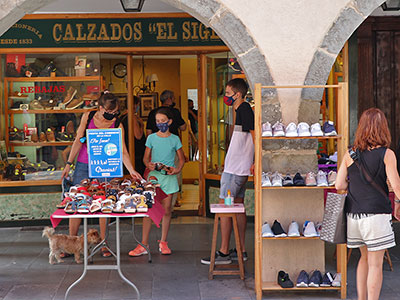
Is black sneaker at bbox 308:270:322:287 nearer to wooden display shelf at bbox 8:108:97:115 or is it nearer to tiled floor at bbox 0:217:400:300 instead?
tiled floor at bbox 0:217:400:300

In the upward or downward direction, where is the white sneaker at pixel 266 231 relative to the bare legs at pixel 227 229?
upward

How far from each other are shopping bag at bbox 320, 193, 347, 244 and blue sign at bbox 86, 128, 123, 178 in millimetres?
2340

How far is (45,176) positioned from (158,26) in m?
2.61

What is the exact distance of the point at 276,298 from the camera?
215 inches

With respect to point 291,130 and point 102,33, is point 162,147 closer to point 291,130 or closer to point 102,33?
point 291,130

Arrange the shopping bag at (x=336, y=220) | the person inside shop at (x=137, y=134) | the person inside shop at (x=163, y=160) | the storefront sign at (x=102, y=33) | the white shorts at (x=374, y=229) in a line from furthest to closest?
the person inside shop at (x=137, y=134)
the storefront sign at (x=102, y=33)
the person inside shop at (x=163, y=160)
the shopping bag at (x=336, y=220)
the white shorts at (x=374, y=229)

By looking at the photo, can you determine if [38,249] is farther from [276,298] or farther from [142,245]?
[276,298]

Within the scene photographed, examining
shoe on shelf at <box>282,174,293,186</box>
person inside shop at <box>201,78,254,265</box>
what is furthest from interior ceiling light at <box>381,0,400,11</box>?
shoe on shelf at <box>282,174,293,186</box>

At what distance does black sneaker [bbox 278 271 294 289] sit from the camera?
539 centimetres

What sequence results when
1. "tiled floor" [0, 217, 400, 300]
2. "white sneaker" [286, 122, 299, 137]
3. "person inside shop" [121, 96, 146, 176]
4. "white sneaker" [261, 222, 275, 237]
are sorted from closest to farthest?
1. "white sneaker" [286, 122, 299, 137]
2. "white sneaker" [261, 222, 275, 237]
3. "tiled floor" [0, 217, 400, 300]
4. "person inside shop" [121, 96, 146, 176]

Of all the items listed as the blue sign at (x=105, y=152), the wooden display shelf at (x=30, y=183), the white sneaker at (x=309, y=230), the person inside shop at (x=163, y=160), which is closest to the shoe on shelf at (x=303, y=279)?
the white sneaker at (x=309, y=230)

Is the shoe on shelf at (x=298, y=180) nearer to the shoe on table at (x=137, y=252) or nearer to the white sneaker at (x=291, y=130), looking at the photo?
the white sneaker at (x=291, y=130)

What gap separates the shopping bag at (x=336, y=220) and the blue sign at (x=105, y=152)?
234 centimetres

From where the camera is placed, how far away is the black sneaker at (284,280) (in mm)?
5395
